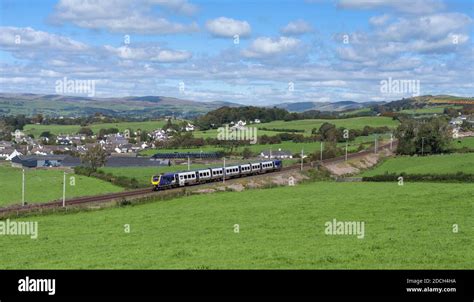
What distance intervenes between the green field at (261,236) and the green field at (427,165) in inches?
1274

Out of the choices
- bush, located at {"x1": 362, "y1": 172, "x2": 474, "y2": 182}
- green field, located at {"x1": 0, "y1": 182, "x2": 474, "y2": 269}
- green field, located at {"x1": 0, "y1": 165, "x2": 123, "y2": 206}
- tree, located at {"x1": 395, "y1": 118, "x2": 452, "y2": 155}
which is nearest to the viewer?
green field, located at {"x1": 0, "y1": 182, "x2": 474, "y2": 269}

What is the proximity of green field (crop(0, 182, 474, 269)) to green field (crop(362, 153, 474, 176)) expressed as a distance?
106 feet

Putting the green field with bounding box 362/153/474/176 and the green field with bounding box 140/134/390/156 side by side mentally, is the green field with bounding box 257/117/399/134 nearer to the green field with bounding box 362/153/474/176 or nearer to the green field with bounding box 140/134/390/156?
the green field with bounding box 140/134/390/156

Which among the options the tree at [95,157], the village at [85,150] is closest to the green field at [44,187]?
the tree at [95,157]

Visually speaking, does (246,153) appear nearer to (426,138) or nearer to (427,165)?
(426,138)

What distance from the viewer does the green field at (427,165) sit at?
78.4 m

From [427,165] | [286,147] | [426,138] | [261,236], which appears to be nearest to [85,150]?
[286,147]

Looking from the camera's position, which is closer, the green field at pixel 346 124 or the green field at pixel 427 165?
the green field at pixel 427 165

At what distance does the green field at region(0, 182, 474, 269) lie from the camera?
21.7 meters

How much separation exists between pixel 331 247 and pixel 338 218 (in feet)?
37.3

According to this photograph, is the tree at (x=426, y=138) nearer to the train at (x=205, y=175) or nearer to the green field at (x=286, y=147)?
the green field at (x=286, y=147)

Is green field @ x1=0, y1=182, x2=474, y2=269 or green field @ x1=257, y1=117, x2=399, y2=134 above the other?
green field @ x1=257, y1=117, x2=399, y2=134

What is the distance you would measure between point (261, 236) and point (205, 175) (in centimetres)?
4285

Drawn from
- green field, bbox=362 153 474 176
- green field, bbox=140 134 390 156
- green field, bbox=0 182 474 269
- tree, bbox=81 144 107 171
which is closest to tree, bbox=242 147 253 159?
green field, bbox=140 134 390 156
